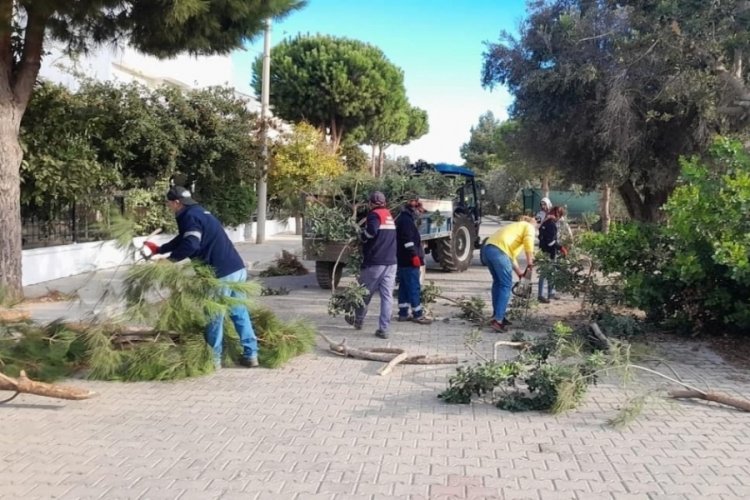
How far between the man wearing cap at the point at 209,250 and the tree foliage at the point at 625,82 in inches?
378

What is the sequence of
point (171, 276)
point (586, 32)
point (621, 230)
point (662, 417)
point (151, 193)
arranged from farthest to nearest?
point (151, 193), point (586, 32), point (621, 230), point (171, 276), point (662, 417)

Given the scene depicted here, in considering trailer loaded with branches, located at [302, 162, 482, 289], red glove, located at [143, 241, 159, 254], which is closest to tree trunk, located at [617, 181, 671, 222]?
trailer loaded with branches, located at [302, 162, 482, 289]

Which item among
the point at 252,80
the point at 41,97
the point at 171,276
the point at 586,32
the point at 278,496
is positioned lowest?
the point at 278,496

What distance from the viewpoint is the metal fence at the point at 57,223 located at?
12.8 m

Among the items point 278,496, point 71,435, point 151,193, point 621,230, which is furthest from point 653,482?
point 151,193

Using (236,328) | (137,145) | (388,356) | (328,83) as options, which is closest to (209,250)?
(236,328)

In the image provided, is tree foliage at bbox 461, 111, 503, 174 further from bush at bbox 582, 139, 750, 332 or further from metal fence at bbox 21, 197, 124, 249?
bush at bbox 582, 139, 750, 332

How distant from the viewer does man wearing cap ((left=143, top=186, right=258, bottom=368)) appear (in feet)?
20.9

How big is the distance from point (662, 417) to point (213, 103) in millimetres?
15344

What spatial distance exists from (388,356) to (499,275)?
210 centimetres

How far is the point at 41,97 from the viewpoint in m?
12.4

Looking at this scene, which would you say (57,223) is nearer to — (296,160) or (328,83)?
(296,160)

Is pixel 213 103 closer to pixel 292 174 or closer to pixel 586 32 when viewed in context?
pixel 292 174

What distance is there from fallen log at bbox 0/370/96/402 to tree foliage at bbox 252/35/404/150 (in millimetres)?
28006
